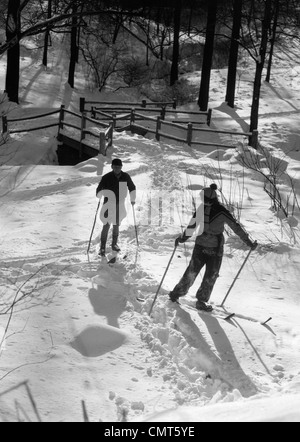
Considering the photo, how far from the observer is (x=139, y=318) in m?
7.19

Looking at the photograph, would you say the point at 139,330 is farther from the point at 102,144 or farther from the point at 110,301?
the point at 102,144

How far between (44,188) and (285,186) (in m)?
6.19

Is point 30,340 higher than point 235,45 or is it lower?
lower

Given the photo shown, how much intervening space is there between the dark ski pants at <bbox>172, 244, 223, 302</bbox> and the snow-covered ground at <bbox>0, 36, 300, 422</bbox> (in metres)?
0.26

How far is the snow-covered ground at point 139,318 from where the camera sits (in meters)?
5.41

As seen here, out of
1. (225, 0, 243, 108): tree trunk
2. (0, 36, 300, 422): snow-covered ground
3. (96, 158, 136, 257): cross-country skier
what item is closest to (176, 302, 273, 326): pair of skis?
(0, 36, 300, 422): snow-covered ground

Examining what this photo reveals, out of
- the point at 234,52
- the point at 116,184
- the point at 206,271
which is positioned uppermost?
the point at 234,52

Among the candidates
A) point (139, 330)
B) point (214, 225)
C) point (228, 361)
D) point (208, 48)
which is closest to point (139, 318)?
point (139, 330)

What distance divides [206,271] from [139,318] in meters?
1.15

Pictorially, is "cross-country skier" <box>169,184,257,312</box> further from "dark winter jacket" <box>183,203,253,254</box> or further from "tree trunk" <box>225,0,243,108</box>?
"tree trunk" <box>225,0,243,108</box>

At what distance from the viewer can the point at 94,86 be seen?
31.1 meters

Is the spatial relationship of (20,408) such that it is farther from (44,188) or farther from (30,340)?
(44,188)

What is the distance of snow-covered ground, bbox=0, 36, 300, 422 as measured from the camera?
213 inches
